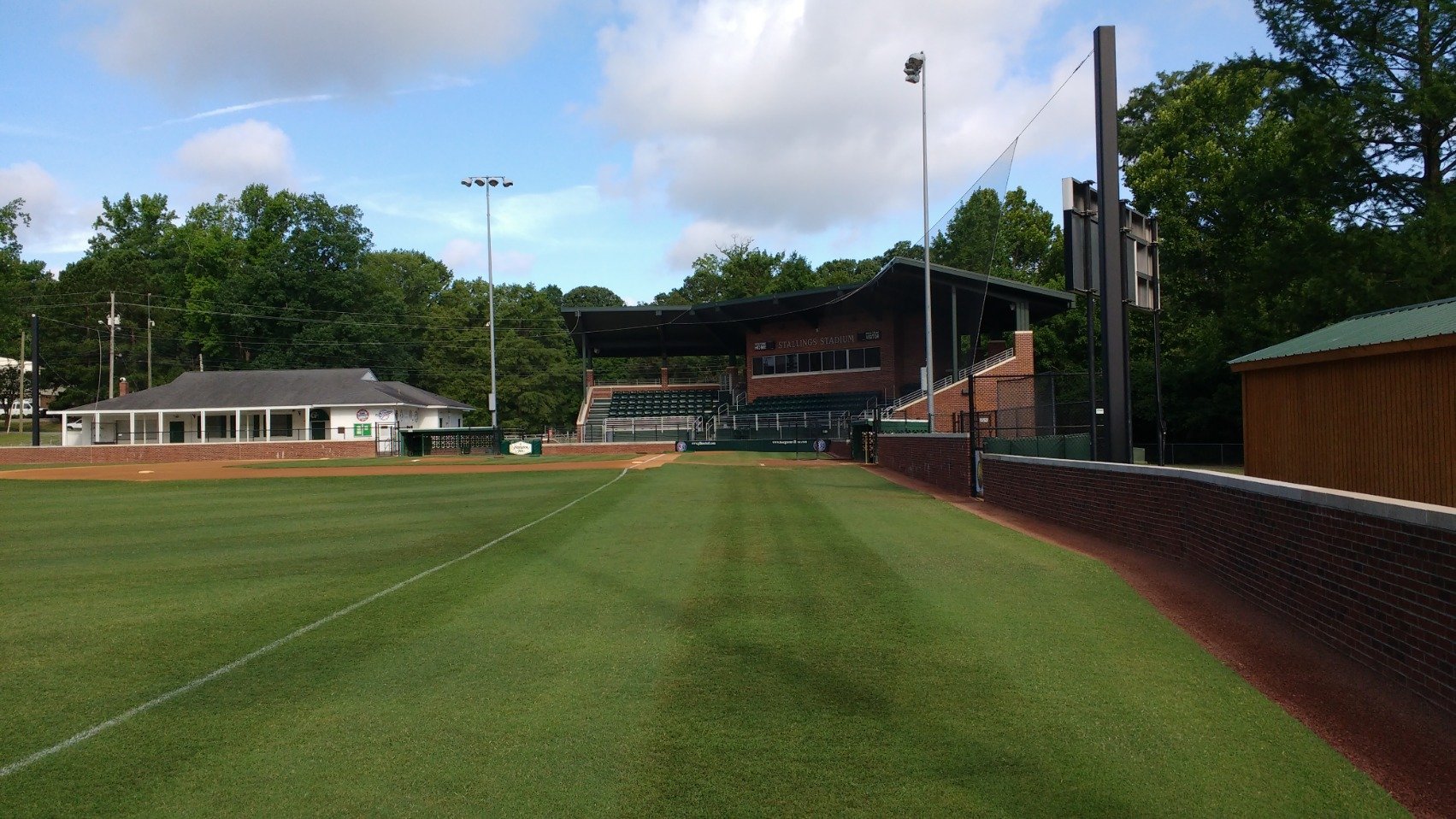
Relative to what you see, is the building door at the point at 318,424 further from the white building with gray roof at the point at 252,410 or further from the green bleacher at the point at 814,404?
the green bleacher at the point at 814,404

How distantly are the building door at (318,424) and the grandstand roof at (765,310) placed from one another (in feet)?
54.9

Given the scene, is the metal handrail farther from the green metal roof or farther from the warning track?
the green metal roof

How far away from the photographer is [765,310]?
5444 cm

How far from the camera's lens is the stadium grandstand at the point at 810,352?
4278cm

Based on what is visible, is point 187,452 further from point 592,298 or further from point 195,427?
point 592,298

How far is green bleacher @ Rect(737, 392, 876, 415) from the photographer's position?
49.9 m

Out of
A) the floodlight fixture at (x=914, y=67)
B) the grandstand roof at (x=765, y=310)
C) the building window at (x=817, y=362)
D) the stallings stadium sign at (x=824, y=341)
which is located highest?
the floodlight fixture at (x=914, y=67)

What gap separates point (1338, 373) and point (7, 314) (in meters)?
77.9

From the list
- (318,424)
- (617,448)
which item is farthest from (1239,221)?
(318,424)

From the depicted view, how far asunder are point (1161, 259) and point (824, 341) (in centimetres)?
1894

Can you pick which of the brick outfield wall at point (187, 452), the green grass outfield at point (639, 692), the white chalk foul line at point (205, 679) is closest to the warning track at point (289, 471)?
the brick outfield wall at point (187, 452)

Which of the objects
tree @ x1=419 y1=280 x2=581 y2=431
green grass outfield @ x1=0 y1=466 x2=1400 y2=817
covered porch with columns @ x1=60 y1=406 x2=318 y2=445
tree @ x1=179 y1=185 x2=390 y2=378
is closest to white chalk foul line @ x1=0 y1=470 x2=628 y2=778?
green grass outfield @ x1=0 y1=466 x2=1400 y2=817

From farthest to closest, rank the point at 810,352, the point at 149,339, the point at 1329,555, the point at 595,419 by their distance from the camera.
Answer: the point at 149,339, the point at 595,419, the point at 810,352, the point at 1329,555

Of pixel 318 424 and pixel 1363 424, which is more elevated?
pixel 318 424
